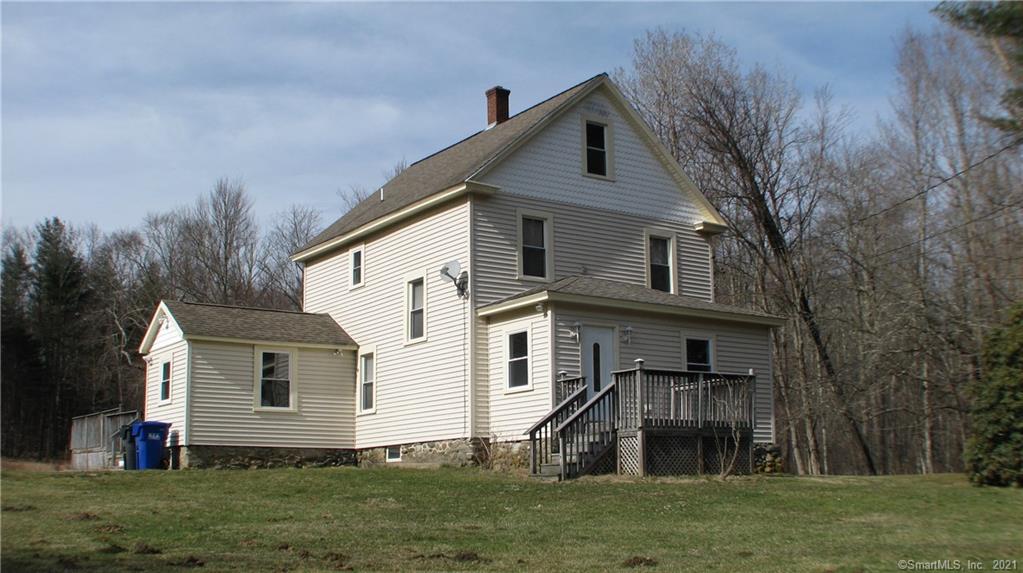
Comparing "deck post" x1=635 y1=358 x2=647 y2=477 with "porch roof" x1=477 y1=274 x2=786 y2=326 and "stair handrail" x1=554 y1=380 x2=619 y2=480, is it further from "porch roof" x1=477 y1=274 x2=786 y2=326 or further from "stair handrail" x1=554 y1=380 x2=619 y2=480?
"porch roof" x1=477 y1=274 x2=786 y2=326

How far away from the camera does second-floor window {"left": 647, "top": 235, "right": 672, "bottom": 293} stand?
24453 mm

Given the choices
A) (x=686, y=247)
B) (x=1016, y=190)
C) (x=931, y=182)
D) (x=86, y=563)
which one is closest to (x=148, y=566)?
(x=86, y=563)

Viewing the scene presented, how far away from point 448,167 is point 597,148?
382 cm

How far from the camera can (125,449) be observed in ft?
77.8

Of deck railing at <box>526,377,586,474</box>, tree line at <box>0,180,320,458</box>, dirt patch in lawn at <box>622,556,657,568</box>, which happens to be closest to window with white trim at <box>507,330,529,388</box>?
deck railing at <box>526,377,586,474</box>

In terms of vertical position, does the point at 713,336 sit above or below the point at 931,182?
below

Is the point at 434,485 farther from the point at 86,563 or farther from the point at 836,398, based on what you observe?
the point at 836,398

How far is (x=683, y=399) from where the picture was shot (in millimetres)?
18656

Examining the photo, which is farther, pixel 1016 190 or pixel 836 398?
pixel 836 398

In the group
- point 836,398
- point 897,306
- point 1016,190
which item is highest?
point 1016,190

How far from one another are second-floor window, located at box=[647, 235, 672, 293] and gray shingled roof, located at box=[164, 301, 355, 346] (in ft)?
25.1

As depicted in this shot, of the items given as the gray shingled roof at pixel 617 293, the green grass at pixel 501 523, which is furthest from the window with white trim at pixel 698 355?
the green grass at pixel 501 523

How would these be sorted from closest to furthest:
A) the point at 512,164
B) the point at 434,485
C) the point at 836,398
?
the point at 434,485 → the point at 512,164 → the point at 836,398

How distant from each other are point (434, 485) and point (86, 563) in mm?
8315
